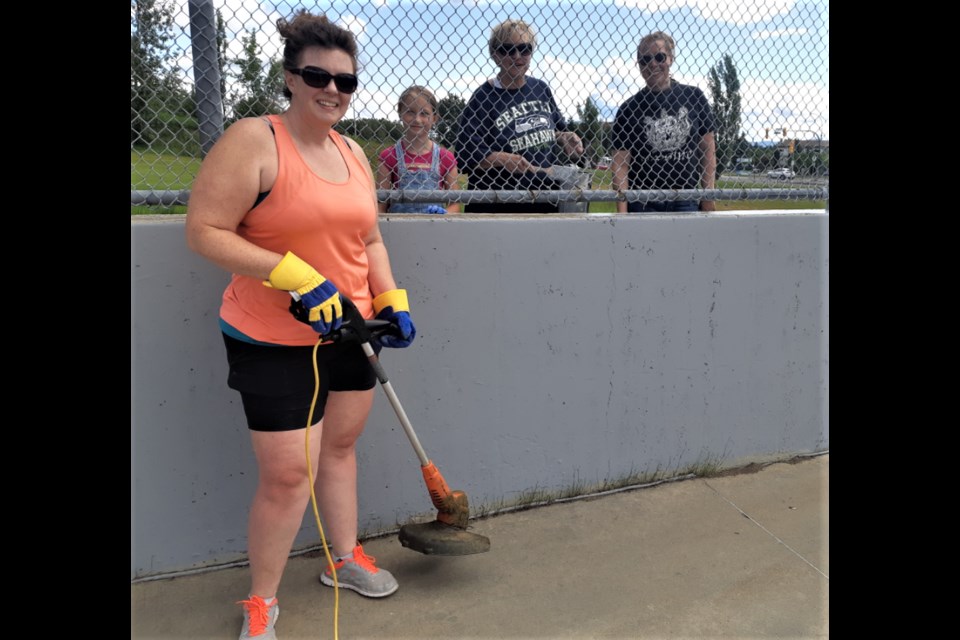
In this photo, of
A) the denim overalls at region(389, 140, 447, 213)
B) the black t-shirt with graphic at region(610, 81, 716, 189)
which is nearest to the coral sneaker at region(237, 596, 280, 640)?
the denim overalls at region(389, 140, 447, 213)

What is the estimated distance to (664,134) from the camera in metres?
3.79

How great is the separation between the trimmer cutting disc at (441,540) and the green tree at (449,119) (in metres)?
1.57

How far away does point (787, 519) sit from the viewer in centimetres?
347

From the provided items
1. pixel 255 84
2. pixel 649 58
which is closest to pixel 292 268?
pixel 255 84

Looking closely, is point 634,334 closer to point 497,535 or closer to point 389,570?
point 497,535

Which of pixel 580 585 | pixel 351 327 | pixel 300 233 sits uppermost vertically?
pixel 300 233

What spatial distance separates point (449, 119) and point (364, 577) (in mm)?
1848

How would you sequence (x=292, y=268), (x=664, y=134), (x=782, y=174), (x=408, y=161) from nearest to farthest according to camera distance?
1. (x=292, y=268)
2. (x=408, y=161)
3. (x=664, y=134)
4. (x=782, y=174)

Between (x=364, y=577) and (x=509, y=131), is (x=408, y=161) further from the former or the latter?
(x=364, y=577)

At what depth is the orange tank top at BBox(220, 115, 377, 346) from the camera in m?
2.29

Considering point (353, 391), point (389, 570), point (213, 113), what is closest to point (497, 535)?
point (389, 570)

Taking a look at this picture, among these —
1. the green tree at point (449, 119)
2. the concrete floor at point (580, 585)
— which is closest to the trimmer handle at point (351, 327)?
the concrete floor at point (580, 585)

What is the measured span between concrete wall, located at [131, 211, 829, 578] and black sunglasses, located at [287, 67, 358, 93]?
80 centimetres

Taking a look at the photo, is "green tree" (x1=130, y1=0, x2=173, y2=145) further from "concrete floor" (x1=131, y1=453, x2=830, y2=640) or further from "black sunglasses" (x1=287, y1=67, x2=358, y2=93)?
"concrete floor" (x1=131, y1=453, x2=830, y2=640)
